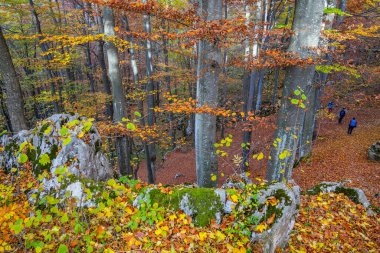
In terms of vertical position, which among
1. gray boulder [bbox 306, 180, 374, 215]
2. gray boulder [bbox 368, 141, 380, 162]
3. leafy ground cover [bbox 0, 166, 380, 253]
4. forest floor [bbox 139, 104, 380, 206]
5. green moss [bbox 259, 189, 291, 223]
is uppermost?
green moss [bbox 259, 189, 291, 223]

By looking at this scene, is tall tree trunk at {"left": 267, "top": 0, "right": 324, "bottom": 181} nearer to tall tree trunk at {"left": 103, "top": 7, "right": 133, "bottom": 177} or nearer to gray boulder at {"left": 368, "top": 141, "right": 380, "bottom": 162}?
tall tree trunk at {"left": 103, "top": 7, "right": 133, "bottom": 177}

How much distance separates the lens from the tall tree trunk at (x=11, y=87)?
5750 millimetres

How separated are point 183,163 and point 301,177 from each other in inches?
351

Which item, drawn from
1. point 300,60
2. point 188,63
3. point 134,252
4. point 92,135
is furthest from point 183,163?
point 134,252

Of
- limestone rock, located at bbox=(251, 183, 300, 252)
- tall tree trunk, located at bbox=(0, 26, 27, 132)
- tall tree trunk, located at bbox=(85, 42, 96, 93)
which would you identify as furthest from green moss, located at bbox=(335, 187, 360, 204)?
tall tree trunk, located at bbox=(85, 42, 96, 93)

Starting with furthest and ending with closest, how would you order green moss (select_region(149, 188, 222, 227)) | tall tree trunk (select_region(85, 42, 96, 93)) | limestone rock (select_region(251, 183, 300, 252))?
tall tree trunk (select_region(85, 42, 96, 93)) < green moss (select_region(149, 188, 222, 227)) < limestone rock (select_region(251, 183, 300, 252))

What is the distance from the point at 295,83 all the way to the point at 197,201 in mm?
4207

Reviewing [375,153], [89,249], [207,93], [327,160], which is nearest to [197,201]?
[89,249]

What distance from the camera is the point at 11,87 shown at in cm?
596

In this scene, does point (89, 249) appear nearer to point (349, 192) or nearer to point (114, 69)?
point (114, 69)

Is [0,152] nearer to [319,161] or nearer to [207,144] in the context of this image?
[207,144]

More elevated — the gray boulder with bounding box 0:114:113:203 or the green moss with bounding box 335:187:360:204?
the gray boulder with bounding box 0:114:113:203

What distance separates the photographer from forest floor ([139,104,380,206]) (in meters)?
10.0

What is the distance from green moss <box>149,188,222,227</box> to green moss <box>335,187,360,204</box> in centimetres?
465
